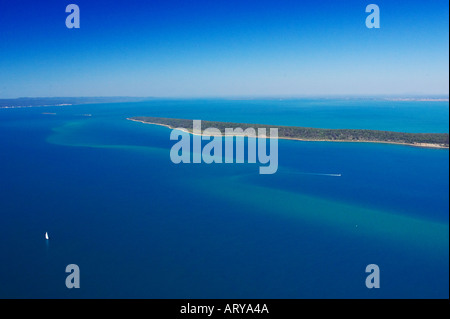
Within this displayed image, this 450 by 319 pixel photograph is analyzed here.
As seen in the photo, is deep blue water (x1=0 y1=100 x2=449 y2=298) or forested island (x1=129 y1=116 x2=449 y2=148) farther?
forested island (x1=129 y1=116 x2=449 y2=148)

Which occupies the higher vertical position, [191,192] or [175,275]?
[191,192]

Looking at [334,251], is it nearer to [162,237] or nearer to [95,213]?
[162,237]

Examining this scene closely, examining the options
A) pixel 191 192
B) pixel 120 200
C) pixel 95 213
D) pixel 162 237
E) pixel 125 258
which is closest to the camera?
pixel 125 258

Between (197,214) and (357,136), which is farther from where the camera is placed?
(357,136)

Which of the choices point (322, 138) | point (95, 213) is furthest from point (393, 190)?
point (322, 138)

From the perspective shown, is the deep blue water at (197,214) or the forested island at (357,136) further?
the forested island at (357,136)

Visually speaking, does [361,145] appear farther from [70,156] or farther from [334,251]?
[70,156]

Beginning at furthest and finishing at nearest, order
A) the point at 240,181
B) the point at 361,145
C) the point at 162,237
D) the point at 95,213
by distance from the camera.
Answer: the point at 361,145
the point at 240,181
the point at 95,213
the point at 162,237

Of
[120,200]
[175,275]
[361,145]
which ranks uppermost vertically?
[361,145]

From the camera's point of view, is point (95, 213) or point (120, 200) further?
point (120, 200)

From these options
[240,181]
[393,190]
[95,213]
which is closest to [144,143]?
[240,181]
